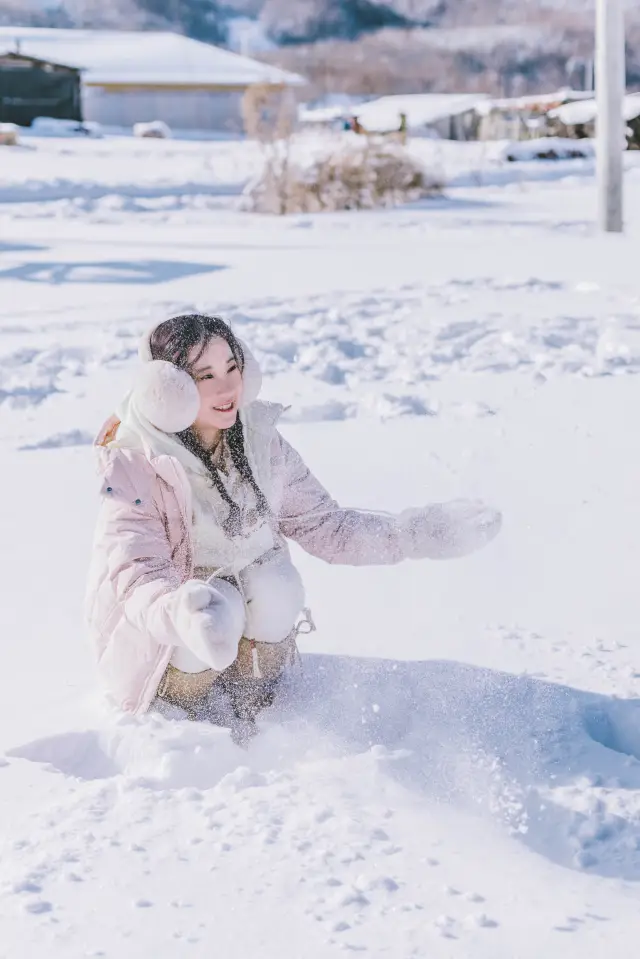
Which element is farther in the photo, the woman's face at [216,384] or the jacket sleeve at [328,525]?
the jacket sleeve at [328,525]

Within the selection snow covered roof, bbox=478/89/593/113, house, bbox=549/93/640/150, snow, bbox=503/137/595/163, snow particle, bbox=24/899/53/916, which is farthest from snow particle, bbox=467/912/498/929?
snow covered roof, bbox=478/89/593/113

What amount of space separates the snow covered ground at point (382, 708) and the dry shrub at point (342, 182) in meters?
8.98

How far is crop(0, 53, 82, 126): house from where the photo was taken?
4519 centimetres

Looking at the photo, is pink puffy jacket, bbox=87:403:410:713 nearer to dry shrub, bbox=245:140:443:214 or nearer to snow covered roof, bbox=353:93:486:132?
dry shrub, bbox=245:140:443:214

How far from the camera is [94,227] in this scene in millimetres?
13477

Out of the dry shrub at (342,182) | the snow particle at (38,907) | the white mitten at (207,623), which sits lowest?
the snow particle at (38,907)

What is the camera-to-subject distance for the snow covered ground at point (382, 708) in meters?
1.72

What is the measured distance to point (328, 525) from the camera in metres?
2.57

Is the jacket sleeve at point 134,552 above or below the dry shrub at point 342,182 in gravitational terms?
below

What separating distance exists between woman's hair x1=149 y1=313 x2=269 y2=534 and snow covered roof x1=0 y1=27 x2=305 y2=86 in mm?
44632

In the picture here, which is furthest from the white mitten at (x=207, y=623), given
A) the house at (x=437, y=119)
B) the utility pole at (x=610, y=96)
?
the house at (x=437, y=119)

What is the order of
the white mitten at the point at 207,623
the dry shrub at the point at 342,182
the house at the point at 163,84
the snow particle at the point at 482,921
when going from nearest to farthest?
the snow particle at the point at 482,921, the white mitten at the point at 207,623, the dry shrub at the point at 342,182, the house at the point at 163,84

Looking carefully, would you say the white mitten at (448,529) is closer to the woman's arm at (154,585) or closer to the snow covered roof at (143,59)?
the woman's arm at (154,585)

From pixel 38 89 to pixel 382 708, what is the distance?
4669cm
